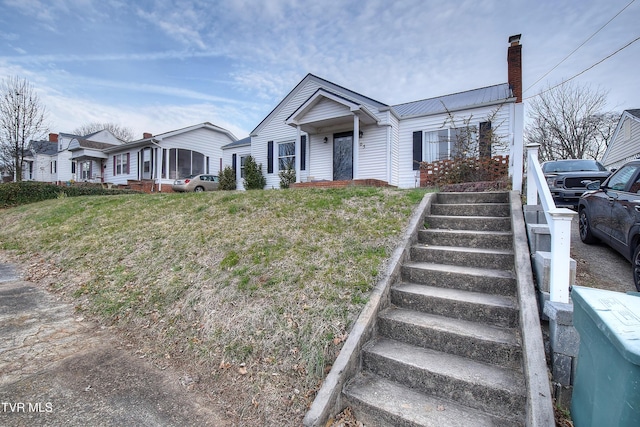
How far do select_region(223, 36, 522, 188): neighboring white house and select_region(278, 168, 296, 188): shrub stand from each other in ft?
1.39

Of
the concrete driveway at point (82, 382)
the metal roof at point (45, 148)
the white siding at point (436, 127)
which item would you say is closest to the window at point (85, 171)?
the metal roof at point (45, 148)

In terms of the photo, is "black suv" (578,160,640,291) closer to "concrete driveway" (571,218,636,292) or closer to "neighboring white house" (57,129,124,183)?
"concrete driveway" (571,218,636,292)

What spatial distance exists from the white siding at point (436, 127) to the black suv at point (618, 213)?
16.7ft

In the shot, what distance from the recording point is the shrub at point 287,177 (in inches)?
522

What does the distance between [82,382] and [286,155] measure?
12165mm

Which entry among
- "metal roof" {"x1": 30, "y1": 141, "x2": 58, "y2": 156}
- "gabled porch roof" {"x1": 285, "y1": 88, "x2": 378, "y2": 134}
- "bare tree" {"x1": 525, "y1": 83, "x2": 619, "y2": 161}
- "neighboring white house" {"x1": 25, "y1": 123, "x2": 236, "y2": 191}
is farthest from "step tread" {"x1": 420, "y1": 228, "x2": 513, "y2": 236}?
"metal roof" {"x1": 30, "y1": 141, "x2": 58, "y2": 156}

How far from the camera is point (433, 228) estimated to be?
15.4 feet

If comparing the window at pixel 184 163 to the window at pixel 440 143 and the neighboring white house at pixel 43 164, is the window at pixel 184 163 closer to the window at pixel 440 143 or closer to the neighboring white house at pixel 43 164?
the window at pixel 440 143

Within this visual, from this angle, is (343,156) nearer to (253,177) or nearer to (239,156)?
(253,177)

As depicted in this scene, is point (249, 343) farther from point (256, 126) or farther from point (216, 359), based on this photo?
point (256, 126)

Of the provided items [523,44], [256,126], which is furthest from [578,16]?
[256,126]

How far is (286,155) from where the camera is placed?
14.1m

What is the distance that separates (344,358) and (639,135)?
858 inches

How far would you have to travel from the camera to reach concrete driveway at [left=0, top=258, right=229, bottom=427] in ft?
7.70
